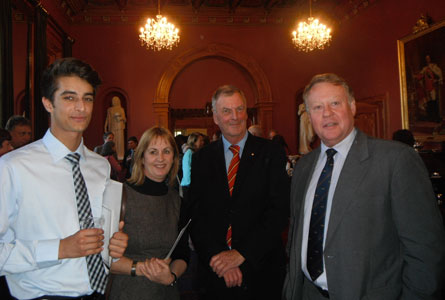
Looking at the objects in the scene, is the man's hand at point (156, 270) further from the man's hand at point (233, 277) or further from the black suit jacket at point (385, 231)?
the black suit jacket at point (385, 231)

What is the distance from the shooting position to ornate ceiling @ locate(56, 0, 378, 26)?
9.86 m

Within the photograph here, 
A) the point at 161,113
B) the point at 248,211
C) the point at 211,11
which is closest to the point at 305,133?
the point at 161,113

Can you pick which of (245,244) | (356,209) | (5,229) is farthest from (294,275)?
(5,229)

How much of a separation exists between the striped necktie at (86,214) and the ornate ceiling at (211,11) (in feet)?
31.0

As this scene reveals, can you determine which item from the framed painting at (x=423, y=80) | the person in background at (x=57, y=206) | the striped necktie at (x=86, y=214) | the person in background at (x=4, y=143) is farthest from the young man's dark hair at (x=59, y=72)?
the framed painting at (x=423, y=80)

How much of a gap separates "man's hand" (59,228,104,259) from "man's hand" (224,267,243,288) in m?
0.94

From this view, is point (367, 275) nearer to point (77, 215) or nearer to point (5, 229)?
point (77, 215)

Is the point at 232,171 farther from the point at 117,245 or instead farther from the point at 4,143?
the point at 4,143

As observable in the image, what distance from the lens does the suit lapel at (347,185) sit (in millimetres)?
1514

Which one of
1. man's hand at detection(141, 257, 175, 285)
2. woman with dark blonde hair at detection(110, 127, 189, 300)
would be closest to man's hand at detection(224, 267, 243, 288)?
woman with dark blonde hair at detection(110, 127, 189, 300)

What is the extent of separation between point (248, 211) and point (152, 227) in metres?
0.62

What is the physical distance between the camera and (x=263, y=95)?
10.6 m

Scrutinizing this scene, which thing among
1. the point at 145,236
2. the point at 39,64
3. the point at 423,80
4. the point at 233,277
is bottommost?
the point at 233,277

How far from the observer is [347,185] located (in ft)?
5.02
